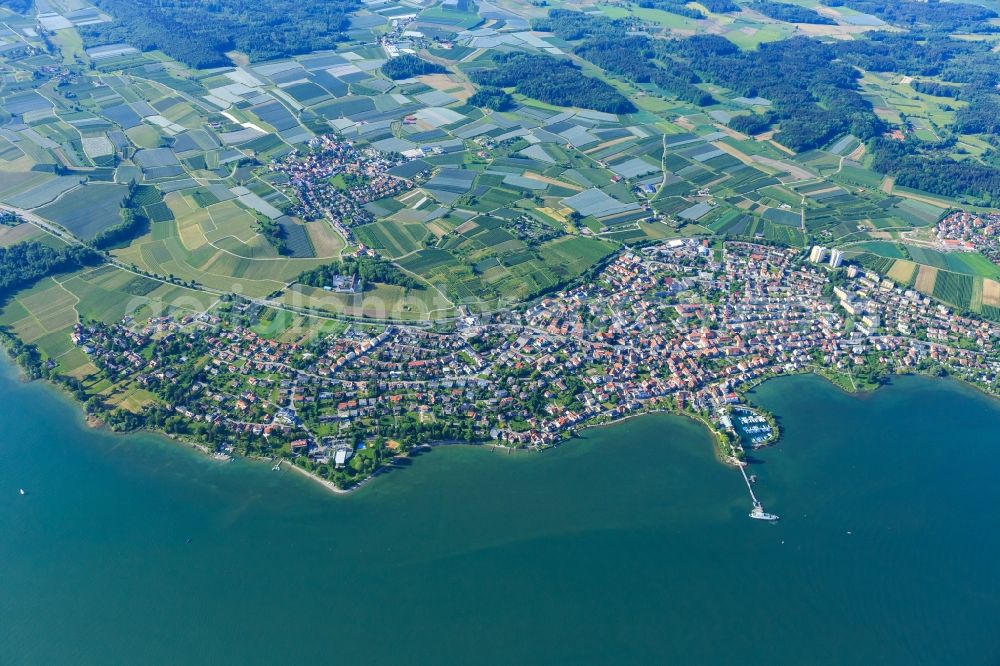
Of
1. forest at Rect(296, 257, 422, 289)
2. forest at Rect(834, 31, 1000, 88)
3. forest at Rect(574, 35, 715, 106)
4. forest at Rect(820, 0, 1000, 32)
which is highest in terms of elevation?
forest at Rect(820, 0, 1000, 32)

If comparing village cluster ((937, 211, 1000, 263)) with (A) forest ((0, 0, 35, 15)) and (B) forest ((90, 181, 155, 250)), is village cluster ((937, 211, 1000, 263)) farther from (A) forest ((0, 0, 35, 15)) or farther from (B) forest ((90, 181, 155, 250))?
(A) forest ((0, 0, 35, 15))

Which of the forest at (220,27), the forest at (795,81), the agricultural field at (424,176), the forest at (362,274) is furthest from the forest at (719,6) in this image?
the forest at (362,274)

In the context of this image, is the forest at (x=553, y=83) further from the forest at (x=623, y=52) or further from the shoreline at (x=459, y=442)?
the shoreline at (x=459, y=442)

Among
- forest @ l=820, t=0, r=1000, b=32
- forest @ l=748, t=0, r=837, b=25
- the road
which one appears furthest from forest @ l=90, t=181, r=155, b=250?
forest @ l=820, t=0, r=1000, b=32

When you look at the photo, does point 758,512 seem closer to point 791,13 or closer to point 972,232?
point 972,232

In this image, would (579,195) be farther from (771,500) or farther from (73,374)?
→ (73,374)

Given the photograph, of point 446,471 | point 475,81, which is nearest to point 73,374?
point 446,471
